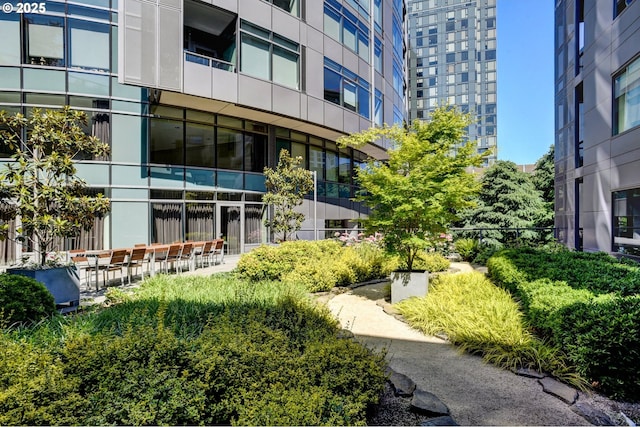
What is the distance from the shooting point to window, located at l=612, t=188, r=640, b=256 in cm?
972

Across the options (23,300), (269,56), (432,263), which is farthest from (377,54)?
(23,300)

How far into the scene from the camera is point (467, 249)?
1498 cm

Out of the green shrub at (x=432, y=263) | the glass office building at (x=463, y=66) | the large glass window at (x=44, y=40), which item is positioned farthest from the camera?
the glass office building at (x=463, y=66)

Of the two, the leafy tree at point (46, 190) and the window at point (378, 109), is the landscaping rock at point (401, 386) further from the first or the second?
the window at point (378, 109)

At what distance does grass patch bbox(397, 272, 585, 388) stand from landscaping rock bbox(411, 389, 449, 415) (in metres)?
1.74

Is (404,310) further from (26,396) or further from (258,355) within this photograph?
(26,396)

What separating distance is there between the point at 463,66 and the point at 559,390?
283 ft

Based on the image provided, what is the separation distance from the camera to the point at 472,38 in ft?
253

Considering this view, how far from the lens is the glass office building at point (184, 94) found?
13688mm

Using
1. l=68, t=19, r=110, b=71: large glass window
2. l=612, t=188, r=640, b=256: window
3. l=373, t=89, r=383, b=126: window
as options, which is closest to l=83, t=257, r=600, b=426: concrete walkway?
l=612, t=188, r=640, b=256: window

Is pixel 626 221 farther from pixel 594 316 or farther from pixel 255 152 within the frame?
pixel 255 152

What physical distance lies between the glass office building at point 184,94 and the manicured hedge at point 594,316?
13053 millimetres

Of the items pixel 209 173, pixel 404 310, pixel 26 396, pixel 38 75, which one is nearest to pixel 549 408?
pixel 404 310

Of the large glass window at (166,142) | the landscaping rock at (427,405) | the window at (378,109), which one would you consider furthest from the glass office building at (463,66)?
the landscaping rock at (427,405)
